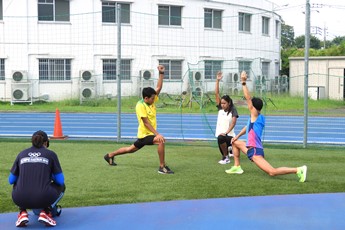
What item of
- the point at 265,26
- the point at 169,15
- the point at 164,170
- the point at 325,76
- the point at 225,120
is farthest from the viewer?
the point at 265,26

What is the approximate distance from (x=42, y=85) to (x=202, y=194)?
2355 centimetres

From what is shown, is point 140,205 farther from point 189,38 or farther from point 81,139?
point 189,38

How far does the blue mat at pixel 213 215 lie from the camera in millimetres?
6543

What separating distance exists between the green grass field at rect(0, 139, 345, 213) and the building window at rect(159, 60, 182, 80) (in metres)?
19.9

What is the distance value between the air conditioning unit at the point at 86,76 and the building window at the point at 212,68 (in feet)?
21.8

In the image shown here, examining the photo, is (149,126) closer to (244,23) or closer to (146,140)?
(146,140)

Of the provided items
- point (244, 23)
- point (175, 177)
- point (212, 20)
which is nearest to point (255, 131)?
point (175, 177)

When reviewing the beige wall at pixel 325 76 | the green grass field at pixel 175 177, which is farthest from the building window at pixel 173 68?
the green grass field at pixel 175 177

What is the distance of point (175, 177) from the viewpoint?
9445 millimetres

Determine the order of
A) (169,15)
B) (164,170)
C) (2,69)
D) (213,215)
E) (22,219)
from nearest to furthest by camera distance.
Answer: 1. (22,219)
2. (213,215)
3. (164,170)
4. (2,69)
5. (169,15)

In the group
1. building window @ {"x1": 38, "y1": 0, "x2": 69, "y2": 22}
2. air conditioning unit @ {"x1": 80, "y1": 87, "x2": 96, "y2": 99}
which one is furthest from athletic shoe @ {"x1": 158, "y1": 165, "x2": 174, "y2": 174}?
building window @ {"x1": 38, "y1": 0, "x2": 69, "y2": 22}

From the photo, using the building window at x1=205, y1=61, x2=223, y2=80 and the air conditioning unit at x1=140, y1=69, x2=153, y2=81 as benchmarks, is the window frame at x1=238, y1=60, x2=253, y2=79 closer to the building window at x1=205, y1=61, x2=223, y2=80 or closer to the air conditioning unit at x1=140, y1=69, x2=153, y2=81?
the building window at x1=205, y1=61, x2=223, y2=80

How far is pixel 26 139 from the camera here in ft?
49.3

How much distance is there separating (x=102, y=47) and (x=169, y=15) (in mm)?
5213
